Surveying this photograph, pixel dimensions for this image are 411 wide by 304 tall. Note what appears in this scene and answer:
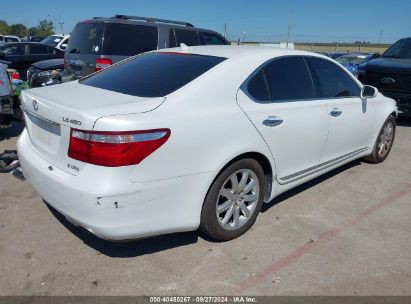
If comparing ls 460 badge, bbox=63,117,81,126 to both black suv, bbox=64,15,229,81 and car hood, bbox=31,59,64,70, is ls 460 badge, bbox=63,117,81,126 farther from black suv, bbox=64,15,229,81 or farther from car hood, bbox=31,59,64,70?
car hood, bbox=31,59,64,70

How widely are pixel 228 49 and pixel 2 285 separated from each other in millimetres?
2757

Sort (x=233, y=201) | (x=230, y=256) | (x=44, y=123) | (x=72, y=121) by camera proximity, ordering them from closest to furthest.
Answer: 1. (x=72, y=121)
2. (x=44, y=123)
3. (x=230, y=256)
4. (x=233, y=201)

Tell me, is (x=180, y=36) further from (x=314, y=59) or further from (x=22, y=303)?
(x=22, y=303)

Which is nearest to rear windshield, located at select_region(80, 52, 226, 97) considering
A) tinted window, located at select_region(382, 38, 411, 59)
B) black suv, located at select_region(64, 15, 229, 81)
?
black suv, located at select_region(64, 15, 229, 81)

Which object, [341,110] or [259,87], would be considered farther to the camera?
[341,110]

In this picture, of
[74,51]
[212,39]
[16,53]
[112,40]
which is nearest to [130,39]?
[112,40]

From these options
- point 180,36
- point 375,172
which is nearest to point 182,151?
point 375,172

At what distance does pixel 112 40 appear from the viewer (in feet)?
22.8

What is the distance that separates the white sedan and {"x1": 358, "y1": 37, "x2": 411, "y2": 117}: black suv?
15.6ft

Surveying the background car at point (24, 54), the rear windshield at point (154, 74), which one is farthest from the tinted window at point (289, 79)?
the background car at point (24, 54)

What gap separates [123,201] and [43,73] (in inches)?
276

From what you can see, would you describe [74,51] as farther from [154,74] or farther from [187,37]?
[154,74]

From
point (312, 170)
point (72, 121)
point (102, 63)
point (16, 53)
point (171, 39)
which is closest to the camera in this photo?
point (72, 121)

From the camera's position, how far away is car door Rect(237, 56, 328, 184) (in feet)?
11.0
